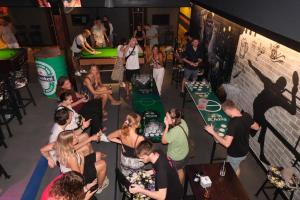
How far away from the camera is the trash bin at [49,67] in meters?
6.82

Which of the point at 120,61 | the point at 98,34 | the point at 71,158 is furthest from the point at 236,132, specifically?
the point at 98,34

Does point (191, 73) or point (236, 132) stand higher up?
point (236, 132)

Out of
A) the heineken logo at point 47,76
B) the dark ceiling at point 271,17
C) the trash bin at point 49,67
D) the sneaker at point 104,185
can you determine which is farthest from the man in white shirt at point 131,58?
the sneaker at point 104,185

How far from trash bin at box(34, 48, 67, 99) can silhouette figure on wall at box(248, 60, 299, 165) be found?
5.25 meters

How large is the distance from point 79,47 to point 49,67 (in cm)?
193

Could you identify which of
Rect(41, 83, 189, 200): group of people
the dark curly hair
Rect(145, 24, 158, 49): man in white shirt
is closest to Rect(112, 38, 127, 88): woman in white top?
Rect(41, 83, 189, 200): group of people

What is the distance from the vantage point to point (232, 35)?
6117 millimetres

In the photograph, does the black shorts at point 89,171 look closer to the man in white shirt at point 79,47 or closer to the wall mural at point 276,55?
the wall mural at point 276,55

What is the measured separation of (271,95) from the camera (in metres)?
4.54

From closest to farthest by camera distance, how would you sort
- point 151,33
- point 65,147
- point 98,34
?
point 65,147, point 98,34, point 151,33

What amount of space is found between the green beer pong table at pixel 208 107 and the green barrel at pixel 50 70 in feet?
12.6

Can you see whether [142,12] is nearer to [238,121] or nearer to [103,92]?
[103,92]

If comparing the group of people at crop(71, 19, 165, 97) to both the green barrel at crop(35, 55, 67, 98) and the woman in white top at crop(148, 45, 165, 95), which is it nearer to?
the woman in white top at crop(148, 45, 165, 95)

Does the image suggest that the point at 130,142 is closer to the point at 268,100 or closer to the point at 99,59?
the point at 268,100
